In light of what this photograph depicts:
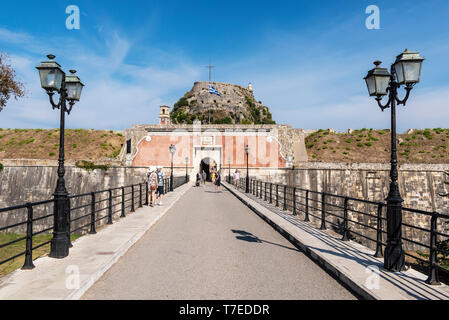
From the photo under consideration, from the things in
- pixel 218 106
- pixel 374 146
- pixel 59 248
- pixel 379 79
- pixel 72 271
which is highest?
pixel 218 106

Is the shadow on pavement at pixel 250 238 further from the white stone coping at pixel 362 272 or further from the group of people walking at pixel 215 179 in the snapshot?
the group of people walking at pixel 215 179

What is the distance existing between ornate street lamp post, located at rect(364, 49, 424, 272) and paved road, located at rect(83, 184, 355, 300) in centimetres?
120

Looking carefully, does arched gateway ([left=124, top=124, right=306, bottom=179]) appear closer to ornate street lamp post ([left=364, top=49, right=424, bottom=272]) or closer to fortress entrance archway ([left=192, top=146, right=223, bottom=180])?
fortress entrance archway ([left=192, top=146, right=223, bottom=180])

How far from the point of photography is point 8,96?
26031 millimetres

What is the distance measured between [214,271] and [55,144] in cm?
5307

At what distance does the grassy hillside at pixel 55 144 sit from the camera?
47.6 m

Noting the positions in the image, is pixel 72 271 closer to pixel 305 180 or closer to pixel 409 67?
pixel 409 67

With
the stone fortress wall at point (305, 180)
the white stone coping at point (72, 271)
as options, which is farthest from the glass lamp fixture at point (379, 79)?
the stone fortress wall at point (305, 180)

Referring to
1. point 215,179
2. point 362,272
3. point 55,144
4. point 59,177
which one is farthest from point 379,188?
point 55,144

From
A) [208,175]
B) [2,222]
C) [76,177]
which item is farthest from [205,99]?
[2,222]

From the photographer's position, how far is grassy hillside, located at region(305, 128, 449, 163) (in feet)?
151

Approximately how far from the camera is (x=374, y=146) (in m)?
49.5

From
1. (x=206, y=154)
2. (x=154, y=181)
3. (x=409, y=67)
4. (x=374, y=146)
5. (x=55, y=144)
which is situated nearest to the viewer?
(x=409, y=67)

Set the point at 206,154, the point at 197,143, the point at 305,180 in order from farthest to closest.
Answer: the point at 197,143 → the point at 206,154 → the point at 305,180
